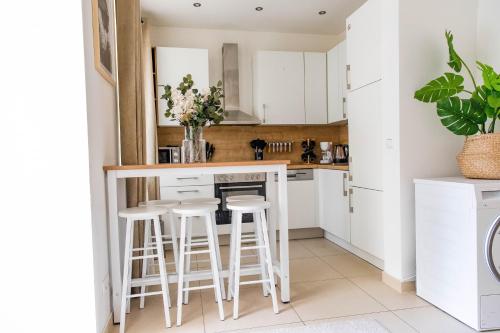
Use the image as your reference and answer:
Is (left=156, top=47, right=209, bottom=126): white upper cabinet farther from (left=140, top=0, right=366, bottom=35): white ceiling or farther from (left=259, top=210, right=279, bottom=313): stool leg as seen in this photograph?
(left=259, top=210, right=279, bottom=313): stool leg

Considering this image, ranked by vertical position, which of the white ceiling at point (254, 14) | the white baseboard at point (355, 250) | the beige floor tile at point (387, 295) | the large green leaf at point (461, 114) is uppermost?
the white ceiling at point (254, 14)

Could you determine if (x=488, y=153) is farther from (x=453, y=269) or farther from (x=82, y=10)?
(x=82, y=10)

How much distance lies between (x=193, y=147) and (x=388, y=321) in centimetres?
171

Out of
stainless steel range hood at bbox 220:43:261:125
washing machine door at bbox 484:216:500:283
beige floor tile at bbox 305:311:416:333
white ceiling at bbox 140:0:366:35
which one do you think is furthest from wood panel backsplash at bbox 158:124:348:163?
washing machine door at bbox 484:216:500:283

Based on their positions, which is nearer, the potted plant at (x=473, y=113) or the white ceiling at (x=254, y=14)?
the potted plant at (x=473, y=113)

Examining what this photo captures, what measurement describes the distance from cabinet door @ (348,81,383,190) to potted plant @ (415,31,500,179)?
522mm

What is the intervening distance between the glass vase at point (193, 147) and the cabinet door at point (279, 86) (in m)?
1.89

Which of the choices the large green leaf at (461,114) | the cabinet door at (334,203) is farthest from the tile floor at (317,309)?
the large green leaf at (461,114)

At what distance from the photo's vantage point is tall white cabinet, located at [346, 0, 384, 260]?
266cm

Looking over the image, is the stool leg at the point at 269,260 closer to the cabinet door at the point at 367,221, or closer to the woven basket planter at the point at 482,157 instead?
the cabinet door at the point at 367,221

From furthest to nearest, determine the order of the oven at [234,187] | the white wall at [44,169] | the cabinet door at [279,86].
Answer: the cabinet door at [279,86], the oven at [234,187], the white wall at [44,169]

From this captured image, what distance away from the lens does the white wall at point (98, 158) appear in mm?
1750

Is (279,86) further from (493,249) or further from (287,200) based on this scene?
(493,249)

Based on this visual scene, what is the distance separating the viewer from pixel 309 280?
266 centimetres
